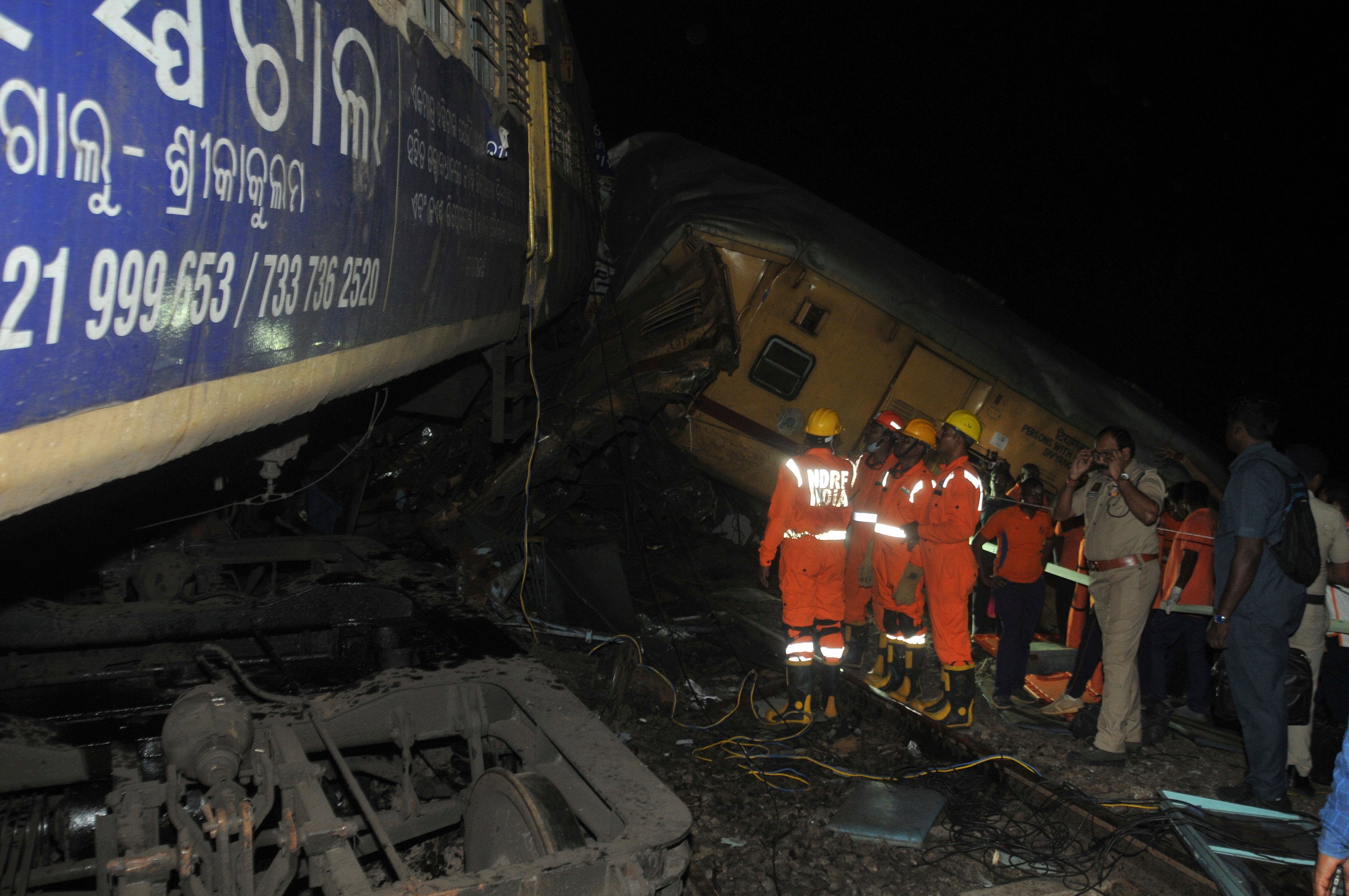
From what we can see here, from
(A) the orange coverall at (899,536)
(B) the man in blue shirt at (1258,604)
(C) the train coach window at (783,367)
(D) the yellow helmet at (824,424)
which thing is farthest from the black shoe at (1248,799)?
(C) the train coach window at (783,367)

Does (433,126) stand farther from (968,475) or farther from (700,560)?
(700,560)

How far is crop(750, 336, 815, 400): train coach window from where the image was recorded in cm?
782

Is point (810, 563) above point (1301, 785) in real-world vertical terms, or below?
above

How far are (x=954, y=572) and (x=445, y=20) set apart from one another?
423cm

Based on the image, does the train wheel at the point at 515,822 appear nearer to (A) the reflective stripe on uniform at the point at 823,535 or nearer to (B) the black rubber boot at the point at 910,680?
(A) the reflective stripe on uniform at the point at 823,535

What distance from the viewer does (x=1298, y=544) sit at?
14.1 feet

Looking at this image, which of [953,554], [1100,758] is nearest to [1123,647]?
[1100,758]

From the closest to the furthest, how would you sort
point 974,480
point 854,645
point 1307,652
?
point 1307,652, point 974,480, point 854,645

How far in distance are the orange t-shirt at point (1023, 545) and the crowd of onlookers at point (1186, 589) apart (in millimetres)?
11

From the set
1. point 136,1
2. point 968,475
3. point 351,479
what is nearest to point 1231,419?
point 968,475

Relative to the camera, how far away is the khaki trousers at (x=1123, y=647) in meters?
5.09

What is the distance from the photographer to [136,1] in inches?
48.8

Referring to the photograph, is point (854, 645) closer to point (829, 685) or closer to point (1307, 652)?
point (829, 685)

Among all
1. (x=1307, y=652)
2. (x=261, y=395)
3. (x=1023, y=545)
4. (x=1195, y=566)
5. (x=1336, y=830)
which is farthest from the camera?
(x=1023, y=545)
